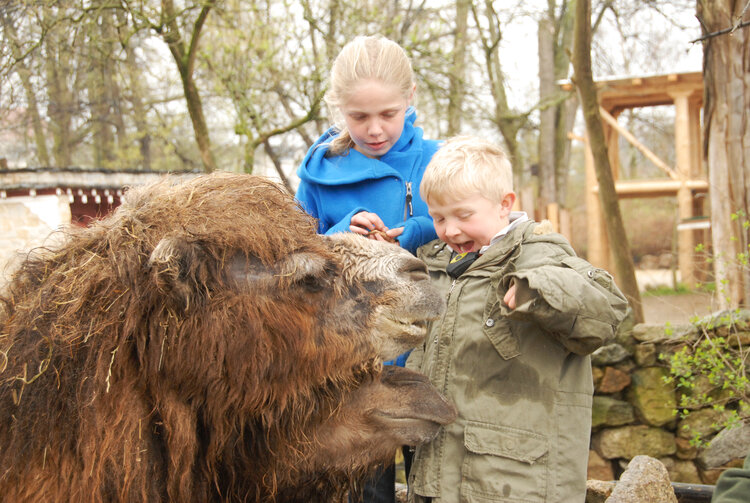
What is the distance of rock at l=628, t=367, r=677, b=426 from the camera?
6.07 meters

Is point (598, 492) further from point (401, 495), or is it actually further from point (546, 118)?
point (546, 118)

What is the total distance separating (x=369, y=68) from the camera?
2.81m

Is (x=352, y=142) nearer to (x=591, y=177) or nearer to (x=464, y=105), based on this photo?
(x=591, y=177)

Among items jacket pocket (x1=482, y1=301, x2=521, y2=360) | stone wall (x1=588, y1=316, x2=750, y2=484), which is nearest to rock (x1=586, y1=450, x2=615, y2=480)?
stone wall (x1=588, y1=316, x2=750, y2=484)

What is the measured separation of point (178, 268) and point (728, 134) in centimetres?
435

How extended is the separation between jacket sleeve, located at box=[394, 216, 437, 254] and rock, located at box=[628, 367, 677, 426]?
425 centimetres

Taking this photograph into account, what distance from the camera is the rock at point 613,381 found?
6.28 meters

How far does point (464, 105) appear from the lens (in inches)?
599

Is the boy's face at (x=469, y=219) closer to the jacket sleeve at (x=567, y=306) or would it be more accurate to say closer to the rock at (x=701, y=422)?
the jacket sleeve at (x=567, y=306)

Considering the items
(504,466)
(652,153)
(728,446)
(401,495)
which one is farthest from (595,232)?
(504,466)

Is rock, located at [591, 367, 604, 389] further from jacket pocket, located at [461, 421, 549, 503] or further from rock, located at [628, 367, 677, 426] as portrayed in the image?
jacket pocket, located at [461, 421, 549, 503]

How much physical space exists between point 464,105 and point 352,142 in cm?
1270

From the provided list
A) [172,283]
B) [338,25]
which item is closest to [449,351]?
[172,283]

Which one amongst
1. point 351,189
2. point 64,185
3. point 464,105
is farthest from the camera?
point 464,105
